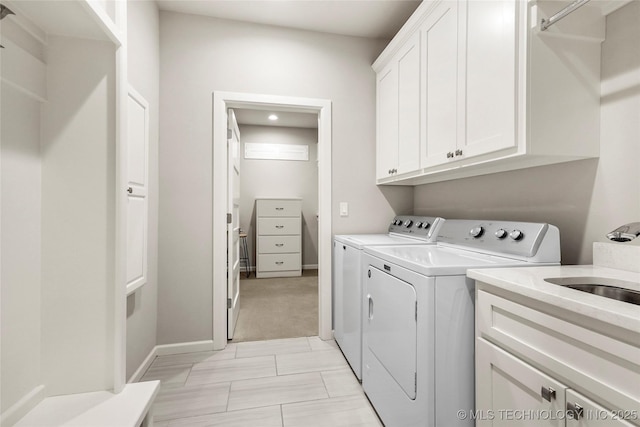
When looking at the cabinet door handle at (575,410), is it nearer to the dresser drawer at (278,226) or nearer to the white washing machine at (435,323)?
the white washing machine at (435,323)

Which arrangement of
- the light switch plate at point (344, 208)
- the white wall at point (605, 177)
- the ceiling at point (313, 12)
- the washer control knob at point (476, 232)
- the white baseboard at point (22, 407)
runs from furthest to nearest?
1. the light switch plate at point (344, 208)
2. the ceiling at point (313, 12)
3. the washer control knob at point (476, 232)
4. the white wall at point (605, 177)
5. the white baseboard at point (22, 407)

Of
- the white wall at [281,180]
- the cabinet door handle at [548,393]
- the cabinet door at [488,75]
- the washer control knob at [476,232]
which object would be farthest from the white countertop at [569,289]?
the white wall at [281,180]

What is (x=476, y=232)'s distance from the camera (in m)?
1.49

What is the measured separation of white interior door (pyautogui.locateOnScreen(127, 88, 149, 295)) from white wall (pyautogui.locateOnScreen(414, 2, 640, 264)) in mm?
2153

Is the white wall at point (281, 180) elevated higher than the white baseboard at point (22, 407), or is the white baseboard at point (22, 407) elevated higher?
the white wall at point (281, 180)

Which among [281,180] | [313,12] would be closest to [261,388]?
[313,12]

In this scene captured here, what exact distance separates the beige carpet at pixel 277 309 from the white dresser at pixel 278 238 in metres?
0.19

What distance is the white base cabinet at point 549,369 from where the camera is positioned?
24.5 inches

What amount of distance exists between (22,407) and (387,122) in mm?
2400

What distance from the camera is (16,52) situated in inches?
29.9

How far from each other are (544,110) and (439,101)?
0.59 meters

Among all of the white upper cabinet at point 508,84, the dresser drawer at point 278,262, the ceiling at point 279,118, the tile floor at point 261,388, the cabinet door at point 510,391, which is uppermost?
the ceiling at point 279,118

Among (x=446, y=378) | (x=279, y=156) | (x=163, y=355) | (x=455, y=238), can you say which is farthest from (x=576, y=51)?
(x=279, y=156)

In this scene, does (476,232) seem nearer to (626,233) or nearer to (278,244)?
(626,233)
